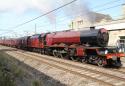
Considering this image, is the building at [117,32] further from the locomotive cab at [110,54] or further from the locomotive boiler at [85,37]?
the locomotive cab at [110,54]

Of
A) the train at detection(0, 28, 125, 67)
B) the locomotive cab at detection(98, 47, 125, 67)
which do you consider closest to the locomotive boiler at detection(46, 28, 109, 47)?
the train at detection(0, 28, 125, 67)

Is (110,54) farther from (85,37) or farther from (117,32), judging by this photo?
(117,32)

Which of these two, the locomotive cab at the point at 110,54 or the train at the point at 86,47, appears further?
the train at the point at 86,47

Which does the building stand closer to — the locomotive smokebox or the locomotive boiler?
the locomotive boiler

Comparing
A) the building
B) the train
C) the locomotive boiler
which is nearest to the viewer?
the train

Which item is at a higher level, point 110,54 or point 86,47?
point 86,47

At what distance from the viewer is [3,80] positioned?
8898 mm

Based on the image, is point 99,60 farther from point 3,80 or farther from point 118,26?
point 118,26

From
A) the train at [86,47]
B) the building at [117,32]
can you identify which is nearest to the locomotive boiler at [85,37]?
the train at [86,47]

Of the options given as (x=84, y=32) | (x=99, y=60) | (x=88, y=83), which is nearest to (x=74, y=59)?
(x=84, y=32)

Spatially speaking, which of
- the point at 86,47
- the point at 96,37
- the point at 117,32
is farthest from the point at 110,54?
the point at 117,32

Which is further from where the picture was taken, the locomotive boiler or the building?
the building

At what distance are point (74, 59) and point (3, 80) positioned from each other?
1563cm

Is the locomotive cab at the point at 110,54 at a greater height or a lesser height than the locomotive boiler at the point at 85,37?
lesser
